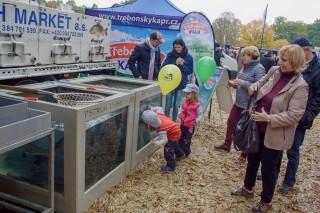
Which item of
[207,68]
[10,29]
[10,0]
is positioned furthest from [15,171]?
[207,68]

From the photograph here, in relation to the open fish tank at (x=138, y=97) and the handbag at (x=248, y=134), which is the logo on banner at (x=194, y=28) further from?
the handbag at (x=248, y=134)

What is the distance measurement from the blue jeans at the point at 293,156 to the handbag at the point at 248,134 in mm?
695

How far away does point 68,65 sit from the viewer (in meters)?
6.12

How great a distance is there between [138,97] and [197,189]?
4.70 ft

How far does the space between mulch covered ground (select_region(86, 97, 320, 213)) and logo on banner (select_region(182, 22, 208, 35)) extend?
→ 10.0 feet

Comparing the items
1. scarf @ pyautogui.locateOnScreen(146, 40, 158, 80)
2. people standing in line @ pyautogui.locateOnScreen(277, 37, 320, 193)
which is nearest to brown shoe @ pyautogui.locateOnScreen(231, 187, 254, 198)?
people standing in line @ pyautogui.locateOnScreen(277, 37, 320, 193)

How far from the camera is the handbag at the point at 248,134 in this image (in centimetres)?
334

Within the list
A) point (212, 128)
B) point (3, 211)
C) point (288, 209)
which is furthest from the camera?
point (212, 128)

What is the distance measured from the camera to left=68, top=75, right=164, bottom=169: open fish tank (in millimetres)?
4148

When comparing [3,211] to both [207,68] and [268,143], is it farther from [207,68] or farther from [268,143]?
[207,68]

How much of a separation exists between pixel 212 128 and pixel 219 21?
39.9 metres

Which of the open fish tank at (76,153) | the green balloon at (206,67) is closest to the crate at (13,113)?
the open fish tank at (76,153)

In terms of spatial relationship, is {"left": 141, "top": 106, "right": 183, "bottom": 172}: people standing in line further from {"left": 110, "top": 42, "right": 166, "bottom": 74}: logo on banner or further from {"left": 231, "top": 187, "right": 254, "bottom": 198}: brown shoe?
{"left": 110, "top": 42, "right": 166, "bottom": 74}: logo on banner

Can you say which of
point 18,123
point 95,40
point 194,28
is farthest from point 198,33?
point 18,123
